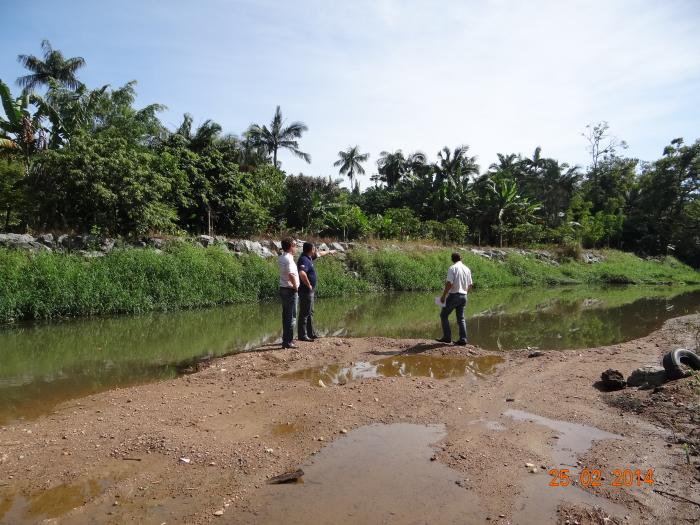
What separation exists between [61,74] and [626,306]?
129 ft

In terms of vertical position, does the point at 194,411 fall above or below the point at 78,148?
below

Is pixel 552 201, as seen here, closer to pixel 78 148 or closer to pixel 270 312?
pixel 270 312

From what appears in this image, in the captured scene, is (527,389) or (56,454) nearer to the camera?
(56,454)

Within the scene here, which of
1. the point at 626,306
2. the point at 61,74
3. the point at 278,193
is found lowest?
the point at 626,306

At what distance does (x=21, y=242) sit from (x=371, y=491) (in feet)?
47.4

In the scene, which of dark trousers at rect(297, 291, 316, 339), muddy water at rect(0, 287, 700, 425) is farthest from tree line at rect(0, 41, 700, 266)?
dark trousers at rect(297, 291, 316, 339)

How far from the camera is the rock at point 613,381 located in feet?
21.5

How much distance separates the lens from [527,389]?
6758 mm

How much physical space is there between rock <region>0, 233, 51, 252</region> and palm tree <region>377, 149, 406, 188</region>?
140 feet

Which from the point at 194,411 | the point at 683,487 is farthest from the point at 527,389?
the point at 194,411

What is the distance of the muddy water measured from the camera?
24.9ft

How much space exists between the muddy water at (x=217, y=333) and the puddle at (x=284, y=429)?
8.57 feet

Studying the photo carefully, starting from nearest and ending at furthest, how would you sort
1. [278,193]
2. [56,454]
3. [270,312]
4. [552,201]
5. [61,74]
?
[56,454], [270,312], [278,193], [61,74], [552,201]
